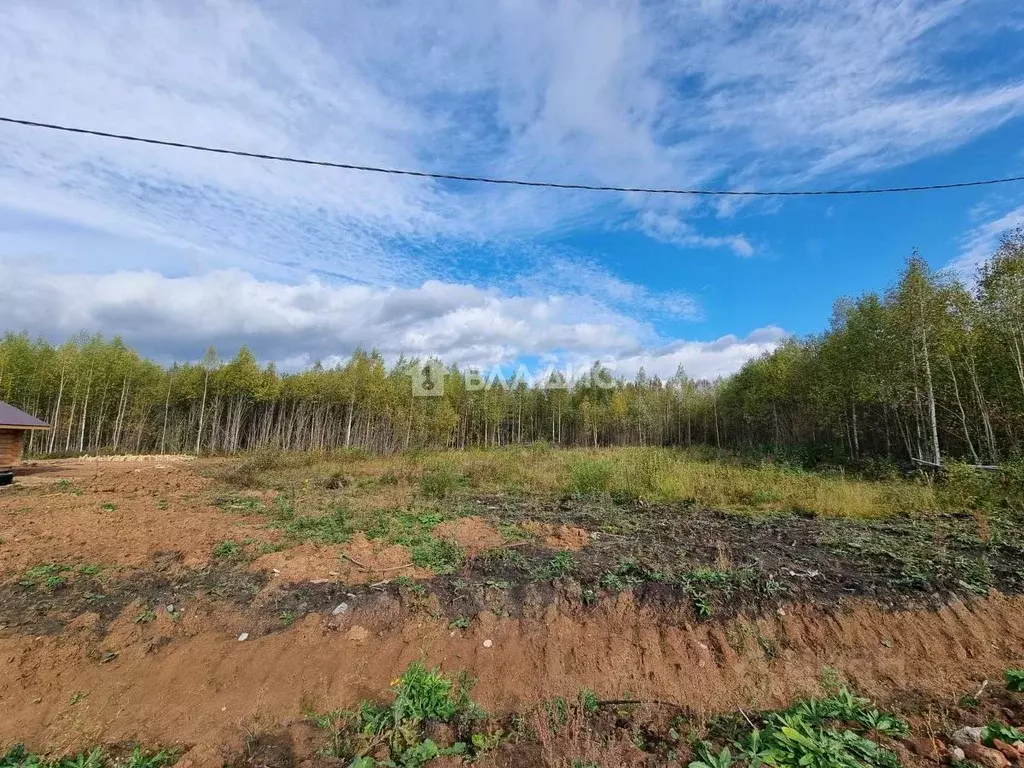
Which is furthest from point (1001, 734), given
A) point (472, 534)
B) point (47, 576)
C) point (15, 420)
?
point (15, 420)

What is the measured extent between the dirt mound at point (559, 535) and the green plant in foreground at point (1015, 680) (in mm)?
3993

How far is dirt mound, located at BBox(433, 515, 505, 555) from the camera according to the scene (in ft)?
21.3

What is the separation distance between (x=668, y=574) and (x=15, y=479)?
53.9 ft

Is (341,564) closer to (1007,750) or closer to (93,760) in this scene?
(93,760)

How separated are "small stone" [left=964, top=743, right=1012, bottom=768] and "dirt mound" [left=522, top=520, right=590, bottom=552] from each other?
4.19 m

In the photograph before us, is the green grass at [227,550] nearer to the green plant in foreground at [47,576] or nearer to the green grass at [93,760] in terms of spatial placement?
the green plant in foreground at [47,576]

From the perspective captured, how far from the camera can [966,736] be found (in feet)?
8.40

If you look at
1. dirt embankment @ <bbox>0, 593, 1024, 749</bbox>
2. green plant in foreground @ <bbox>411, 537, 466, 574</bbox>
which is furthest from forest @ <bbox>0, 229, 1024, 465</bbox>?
green plant in foreground @ <bbox>411, 537, 466, 574</bbox>

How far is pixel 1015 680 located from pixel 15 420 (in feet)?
58.5

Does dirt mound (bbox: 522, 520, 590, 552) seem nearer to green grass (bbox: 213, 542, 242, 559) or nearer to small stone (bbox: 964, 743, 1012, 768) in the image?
green grass (bbox: 213, 542, 242, 559)

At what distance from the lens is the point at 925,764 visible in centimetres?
234

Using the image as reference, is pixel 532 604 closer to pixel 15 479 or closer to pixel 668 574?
pixel 668 574

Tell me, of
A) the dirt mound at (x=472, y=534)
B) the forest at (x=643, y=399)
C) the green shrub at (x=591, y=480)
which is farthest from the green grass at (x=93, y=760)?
the forest at (x=643, y=399)

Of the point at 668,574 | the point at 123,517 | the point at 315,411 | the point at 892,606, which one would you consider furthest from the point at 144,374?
the point at 892,606
